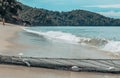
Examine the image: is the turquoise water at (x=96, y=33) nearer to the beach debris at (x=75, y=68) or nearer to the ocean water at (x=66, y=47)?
the ocean water at (x=66, y=47)

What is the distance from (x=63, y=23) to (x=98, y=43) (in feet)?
562

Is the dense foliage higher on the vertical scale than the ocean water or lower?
lower

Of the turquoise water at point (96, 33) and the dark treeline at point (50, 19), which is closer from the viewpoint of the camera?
the turquoise water at point (96, 33)

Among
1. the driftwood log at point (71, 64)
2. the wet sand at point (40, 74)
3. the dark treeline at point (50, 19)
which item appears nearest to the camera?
the wet sand at point (40, 74)

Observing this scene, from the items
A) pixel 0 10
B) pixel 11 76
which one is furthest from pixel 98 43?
pixel 0 10

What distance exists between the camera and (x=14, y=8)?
286 feet

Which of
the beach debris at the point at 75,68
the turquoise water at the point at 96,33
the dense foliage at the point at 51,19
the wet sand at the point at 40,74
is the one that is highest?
the beach debris at the point at 75,68

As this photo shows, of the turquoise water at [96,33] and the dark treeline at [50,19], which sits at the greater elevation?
the turquoise water at [96,33]

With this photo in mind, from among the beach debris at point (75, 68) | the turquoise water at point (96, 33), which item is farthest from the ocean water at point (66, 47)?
the turquoise water at point (96, 33)

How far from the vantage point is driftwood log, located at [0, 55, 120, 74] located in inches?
436

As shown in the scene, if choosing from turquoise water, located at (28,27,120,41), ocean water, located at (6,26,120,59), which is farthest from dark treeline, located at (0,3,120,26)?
ocean water, located at (6,26,120,59)

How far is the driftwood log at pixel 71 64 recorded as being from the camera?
36.3 feet

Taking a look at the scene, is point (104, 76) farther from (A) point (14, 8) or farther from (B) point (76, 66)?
(A) point (14, 8)

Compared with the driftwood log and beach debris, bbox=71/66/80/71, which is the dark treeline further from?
beach debris, bbox=71/66/80/71
